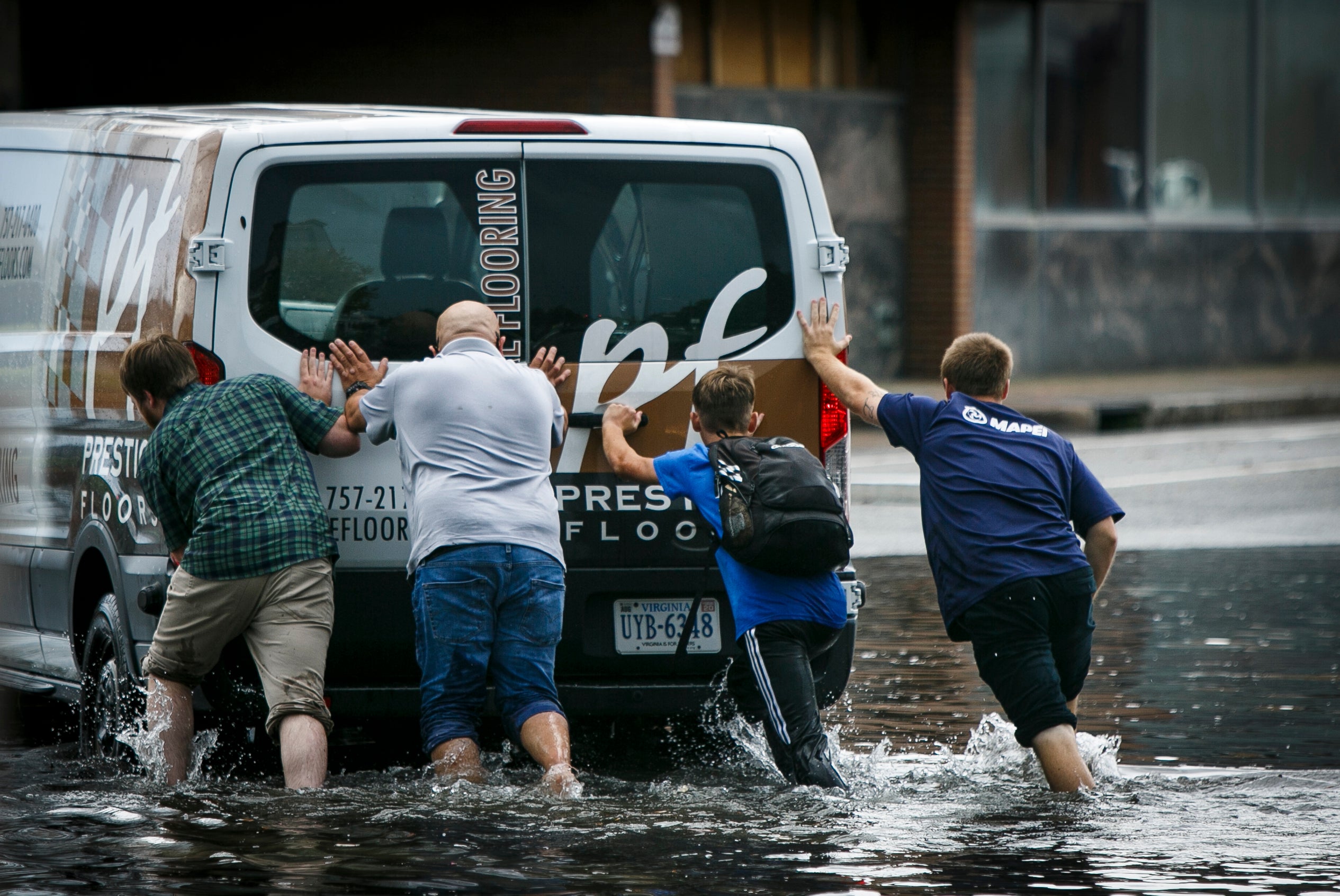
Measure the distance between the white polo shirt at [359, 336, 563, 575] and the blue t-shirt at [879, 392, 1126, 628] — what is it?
1.09 metres

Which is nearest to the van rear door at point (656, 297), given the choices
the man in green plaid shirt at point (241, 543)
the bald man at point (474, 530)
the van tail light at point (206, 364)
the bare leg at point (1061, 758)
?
the bald man at point (474, 530)

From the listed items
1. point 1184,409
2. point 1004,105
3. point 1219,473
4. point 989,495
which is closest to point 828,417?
point 989,495

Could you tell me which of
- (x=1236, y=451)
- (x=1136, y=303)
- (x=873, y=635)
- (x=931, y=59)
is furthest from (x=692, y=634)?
(x=1136, y=303)

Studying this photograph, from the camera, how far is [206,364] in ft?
20.0

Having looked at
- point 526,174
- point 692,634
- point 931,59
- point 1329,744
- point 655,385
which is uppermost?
point 931,59

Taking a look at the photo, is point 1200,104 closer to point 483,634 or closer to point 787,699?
point 787,699

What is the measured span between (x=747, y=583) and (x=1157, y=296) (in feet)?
65.1

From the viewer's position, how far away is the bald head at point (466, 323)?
6.05 m

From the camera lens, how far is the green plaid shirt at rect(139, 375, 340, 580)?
604 cm

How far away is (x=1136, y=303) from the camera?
24.8 m

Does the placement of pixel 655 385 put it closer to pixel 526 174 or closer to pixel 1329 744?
pixel 526 174

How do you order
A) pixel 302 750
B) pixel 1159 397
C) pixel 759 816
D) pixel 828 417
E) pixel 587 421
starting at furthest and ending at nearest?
pixel 1159 397, pixel 828 417, pixel 587 421, pixel 302 750, pixel 759 816

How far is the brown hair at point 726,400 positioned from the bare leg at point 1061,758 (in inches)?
49.8

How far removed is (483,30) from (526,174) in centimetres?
1496
